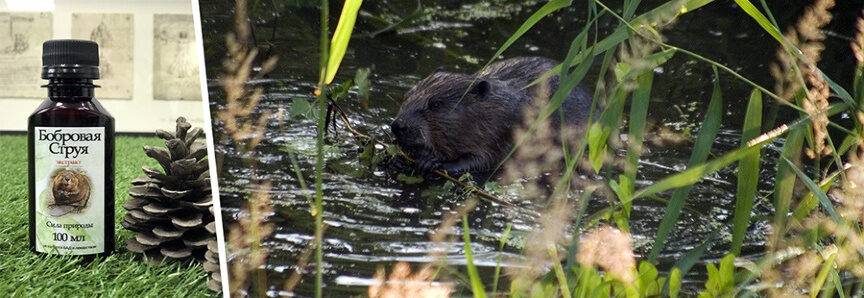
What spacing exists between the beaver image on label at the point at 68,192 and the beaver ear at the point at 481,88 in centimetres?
44

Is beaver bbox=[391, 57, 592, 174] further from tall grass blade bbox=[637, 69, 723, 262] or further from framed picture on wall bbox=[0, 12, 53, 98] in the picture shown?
framed picture on wall bbox=[0, 12, 53, 98]

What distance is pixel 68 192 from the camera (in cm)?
102

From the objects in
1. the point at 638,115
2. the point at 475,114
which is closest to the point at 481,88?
the point at 475,114

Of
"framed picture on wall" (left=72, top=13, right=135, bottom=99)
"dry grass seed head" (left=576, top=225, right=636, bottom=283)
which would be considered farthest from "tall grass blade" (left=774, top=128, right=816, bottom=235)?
"framed picture on wall" (left=72, top=13, right=135, bottom=99)

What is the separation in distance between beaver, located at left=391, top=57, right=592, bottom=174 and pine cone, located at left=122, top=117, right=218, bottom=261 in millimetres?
311

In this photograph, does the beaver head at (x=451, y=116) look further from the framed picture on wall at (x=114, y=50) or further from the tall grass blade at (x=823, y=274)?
the framed picture on wall at (x=114, y=50)

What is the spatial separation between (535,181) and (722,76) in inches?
9.2

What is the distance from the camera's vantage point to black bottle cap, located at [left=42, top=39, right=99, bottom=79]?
3.18 feet

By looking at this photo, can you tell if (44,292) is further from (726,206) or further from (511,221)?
(726,206)

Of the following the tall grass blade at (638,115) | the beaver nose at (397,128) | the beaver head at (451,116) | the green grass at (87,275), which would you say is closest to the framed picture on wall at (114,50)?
the green grass at (87,275)

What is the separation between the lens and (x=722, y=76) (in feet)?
2.75

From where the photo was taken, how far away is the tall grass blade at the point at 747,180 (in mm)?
642

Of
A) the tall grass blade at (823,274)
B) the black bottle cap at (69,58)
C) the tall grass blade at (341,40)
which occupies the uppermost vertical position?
the black bottle cap at (69,58)

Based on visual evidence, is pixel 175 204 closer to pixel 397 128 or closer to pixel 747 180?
pixel 397 128
